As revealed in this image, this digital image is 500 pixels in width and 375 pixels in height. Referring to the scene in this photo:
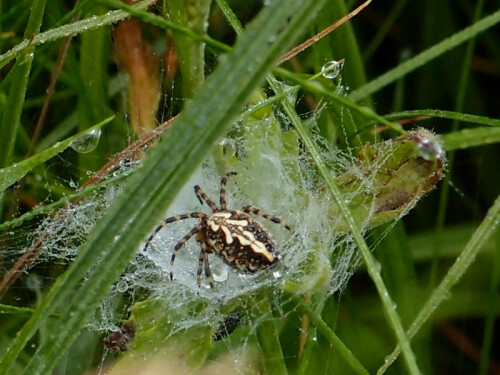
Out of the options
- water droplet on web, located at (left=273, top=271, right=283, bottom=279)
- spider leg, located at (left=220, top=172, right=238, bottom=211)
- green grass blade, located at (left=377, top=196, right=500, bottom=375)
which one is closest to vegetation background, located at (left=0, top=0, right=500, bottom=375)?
green grass blade, located at (left=377, top=196, right=500, bottom=375)

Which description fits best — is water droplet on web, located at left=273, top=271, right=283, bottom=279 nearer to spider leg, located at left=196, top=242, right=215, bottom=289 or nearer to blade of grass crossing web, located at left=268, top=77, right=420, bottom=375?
spider leg, located at left=196, top=242, right=215, bottom=289

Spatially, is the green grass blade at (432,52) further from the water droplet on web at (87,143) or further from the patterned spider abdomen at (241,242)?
the water droplet on web at (87,143)

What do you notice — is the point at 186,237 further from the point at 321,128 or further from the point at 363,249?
the point at 363,249

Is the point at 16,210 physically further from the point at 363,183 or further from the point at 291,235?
the point at 363,183

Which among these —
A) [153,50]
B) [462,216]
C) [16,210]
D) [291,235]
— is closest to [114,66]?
[153,50]

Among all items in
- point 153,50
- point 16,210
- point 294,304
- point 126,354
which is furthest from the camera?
point 153,50

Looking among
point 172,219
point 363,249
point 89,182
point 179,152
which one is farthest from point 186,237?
point 179,152

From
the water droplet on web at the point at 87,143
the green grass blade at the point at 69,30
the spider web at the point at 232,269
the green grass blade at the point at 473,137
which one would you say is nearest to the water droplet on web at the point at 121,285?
the spider web at the point at 232,269
